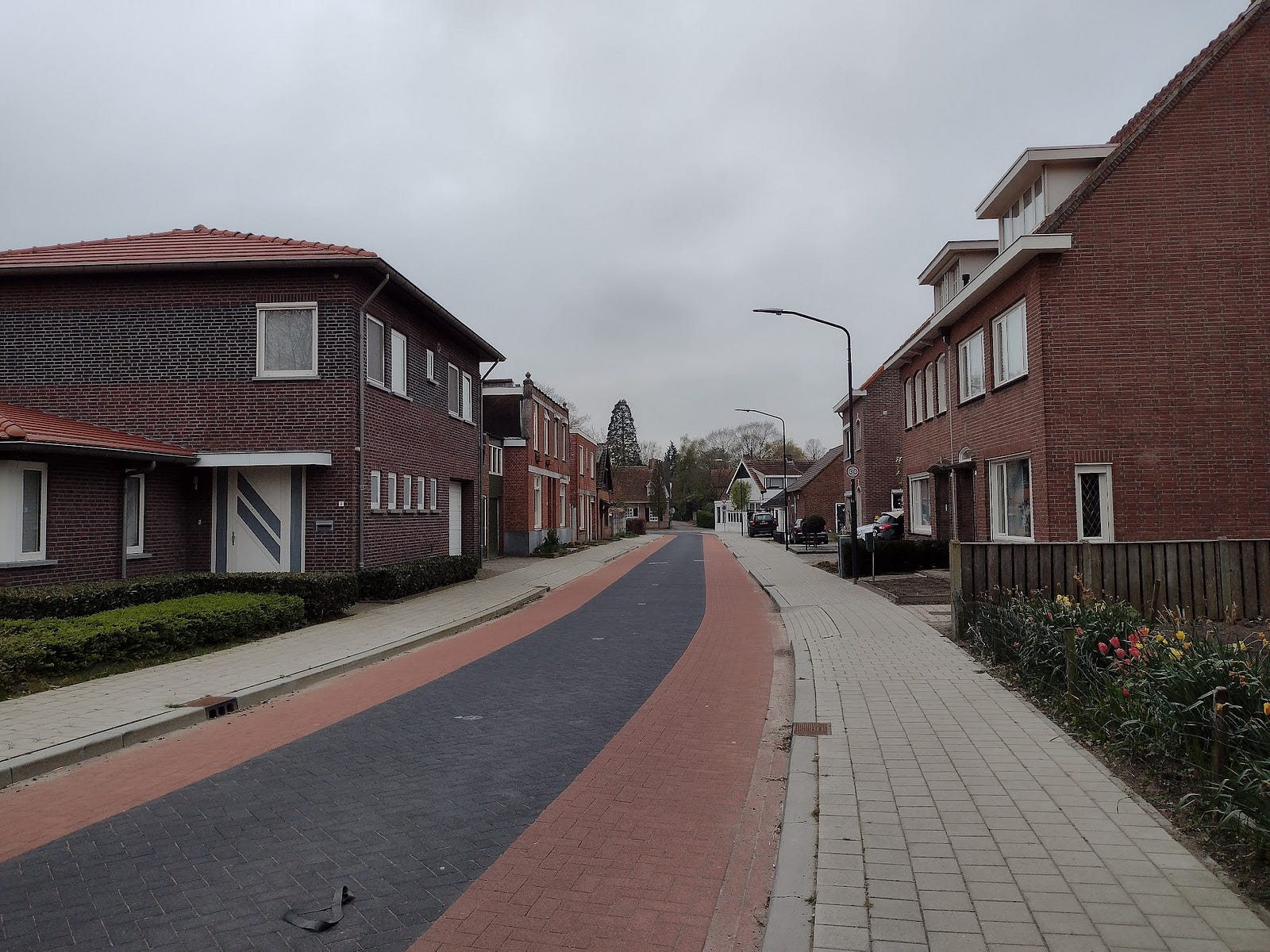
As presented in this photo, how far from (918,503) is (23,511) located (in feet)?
72.8

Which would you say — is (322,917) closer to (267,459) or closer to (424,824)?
(424,824)

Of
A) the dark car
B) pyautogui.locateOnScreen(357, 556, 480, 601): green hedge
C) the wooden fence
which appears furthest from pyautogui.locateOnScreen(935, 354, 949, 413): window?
the dark car

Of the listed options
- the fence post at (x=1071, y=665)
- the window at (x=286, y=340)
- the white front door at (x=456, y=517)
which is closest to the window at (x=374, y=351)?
the window at (x=286, y=340)

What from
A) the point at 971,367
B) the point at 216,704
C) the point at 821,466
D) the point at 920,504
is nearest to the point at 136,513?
the point at 216,704

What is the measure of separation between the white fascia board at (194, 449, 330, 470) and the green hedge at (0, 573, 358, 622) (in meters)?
2.23

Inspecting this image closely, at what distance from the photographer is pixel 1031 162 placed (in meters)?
A: 16.1

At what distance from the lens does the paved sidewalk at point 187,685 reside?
6.57 m

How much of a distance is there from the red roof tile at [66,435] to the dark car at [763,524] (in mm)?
50035

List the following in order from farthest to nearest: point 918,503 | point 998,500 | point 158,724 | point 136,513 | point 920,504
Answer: point 918,503 → point 920,504 → point 998,500 → point 136,513 → point 158,724

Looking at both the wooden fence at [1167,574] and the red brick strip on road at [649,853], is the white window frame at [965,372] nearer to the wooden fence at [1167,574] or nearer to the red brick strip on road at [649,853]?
the wooden fence at [1167,574]

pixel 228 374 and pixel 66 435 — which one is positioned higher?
pixel 228 374

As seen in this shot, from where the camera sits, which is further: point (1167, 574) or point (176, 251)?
point (176, 251)

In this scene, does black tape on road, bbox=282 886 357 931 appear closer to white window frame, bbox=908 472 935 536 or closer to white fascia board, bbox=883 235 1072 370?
white fascia board, bbox=883 235 1072 370

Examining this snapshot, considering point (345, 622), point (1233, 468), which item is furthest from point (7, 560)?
point (1233, 468)
